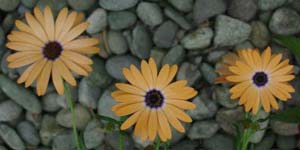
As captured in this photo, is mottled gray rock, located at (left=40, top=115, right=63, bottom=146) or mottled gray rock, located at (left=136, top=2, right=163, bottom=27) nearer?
mottled gray rock, located at (left=136, top=2, right=163, bottom=27)

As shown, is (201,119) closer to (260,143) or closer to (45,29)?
(260,143)

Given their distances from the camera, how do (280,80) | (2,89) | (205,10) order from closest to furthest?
(280,80) → (205,10) → (2,89)

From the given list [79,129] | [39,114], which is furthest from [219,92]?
[39,114]

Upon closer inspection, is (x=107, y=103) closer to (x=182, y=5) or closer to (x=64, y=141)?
(x=64, y=141)

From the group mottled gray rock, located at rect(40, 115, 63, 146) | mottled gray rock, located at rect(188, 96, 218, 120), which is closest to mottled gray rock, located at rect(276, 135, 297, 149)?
mottled gray rock, located at rect(188, 96, 218, 120)

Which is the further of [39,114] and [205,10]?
[39,114]

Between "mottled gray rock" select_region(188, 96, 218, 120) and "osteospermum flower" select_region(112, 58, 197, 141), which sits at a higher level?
"mottled gray rock" select_region(188, 96, 218, 120)

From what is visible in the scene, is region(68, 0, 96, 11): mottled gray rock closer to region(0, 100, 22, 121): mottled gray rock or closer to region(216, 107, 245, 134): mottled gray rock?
region(0, 100, 22, 121): mottled gray rock
